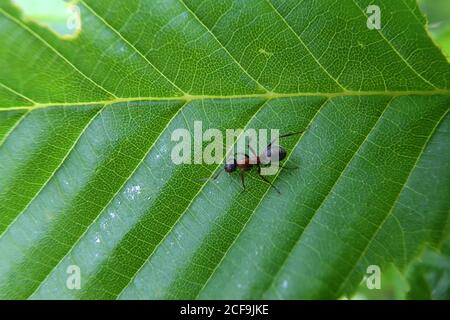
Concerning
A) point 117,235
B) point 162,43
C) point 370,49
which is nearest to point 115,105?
point 162,43

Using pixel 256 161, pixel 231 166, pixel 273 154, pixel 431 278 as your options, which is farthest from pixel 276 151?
pixel 431 278

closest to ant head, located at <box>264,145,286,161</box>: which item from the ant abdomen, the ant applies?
the ant

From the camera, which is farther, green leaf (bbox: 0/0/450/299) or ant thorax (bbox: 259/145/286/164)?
ant thorax (bbox: 259/145/286/164)

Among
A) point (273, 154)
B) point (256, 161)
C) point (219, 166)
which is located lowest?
point (219, 166)

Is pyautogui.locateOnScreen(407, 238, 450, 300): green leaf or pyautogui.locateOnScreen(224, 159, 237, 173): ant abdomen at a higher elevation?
pyautogui.locateOnScreen(407, 238, 450, 300): green leaf

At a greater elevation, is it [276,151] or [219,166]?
[276,151]

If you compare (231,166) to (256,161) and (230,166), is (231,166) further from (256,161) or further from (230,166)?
(256,161)

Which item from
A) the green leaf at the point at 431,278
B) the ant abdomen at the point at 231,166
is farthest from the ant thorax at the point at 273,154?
the green leaf at the point at 431,278

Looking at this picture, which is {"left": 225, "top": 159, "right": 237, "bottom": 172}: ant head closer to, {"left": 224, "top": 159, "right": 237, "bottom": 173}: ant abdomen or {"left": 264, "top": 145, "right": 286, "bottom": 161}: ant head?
{"left": 224, "top": 159, "right": 237, "bottom": 173}: ant abdomen

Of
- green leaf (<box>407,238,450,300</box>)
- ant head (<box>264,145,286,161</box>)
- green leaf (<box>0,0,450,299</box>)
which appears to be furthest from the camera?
green leaf (<box>407,238,450,300</box>)

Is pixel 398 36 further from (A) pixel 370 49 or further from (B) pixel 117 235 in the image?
(B) pixel 117 235
